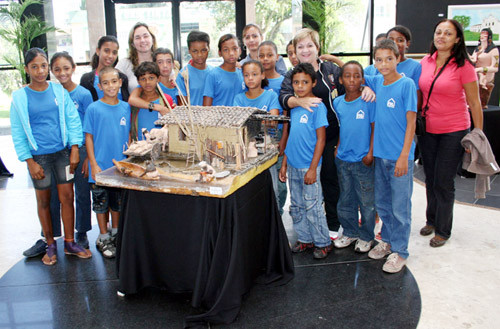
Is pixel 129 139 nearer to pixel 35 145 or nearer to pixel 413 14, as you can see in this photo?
pixel 35 145

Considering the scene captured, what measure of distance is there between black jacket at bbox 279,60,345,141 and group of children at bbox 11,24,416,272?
7 cm

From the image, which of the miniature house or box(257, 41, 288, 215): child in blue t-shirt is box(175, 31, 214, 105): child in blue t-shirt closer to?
box(257, 41, 288, 215): child in blue t-shirt

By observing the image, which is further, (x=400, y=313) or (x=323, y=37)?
(x=323, y=37)

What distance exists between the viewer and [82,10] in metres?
8.92

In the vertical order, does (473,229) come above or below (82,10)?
below

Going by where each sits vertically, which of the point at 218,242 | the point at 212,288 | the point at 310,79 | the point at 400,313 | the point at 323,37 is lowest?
the point at 400,313

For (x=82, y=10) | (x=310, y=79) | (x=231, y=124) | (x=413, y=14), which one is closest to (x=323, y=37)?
(x=413, y=14)

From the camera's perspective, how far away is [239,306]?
2740 mm

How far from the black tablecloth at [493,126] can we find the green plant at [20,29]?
25.5ft

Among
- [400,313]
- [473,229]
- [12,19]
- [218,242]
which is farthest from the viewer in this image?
[12,19]

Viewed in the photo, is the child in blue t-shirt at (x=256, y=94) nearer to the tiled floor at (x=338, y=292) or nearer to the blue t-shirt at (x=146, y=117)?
the blue t-shirt at (x=146, y=117)

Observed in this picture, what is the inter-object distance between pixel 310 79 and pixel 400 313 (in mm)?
1736

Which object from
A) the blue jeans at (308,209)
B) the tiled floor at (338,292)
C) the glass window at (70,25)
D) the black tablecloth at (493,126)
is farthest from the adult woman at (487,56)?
the glass window at (70,25)

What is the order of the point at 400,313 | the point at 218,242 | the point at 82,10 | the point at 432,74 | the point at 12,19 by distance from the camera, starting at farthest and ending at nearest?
the point at 82,10 → the point at 12,19 → the point at 432,74 → the point at 400,313 → the point at 218,242
